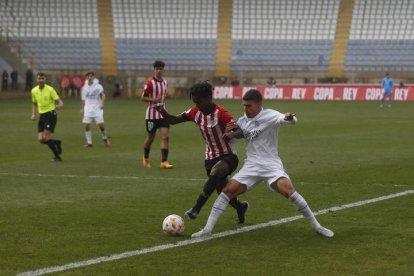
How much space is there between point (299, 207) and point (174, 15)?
49965 mm

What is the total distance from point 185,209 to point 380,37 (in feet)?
157

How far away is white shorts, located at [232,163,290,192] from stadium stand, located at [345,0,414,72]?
46670mm

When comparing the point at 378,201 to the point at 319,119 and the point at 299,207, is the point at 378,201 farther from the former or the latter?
the point at 319,119

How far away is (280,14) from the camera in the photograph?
57.8 meters

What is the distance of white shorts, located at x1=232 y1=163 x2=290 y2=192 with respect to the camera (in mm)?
8468

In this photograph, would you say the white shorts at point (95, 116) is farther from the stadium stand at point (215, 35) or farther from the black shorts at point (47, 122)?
the stadium stand at point (215, 35)

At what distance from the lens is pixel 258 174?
852cm

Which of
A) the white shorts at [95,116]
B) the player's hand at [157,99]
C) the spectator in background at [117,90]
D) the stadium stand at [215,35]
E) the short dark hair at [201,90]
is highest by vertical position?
the short dark hair at [201,90]

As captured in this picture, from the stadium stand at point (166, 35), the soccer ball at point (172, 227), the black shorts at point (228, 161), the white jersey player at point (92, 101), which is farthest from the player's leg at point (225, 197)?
the stadium stand at point (166, 35)

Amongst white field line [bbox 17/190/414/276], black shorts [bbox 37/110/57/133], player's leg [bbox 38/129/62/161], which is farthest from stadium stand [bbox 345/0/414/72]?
white field line [bbox 17/190/414/276]

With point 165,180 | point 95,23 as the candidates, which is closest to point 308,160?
point 165,180

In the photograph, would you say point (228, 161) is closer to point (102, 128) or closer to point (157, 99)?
point (157, 99)

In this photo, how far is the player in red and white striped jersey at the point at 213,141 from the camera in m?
9.06

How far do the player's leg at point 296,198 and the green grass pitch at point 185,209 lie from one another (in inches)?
4.9
